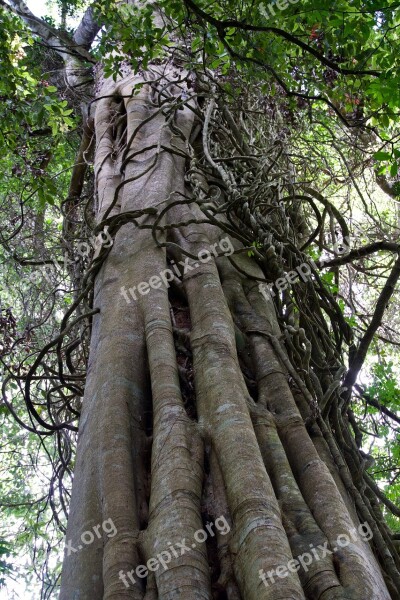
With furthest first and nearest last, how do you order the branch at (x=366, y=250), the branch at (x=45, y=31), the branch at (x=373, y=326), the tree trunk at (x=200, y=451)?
the branch at (x=45, y=31) → the branch at (x=366, y=250) → the branch at (x=373, y=326) → the tree trunk at (x=200, y=451)

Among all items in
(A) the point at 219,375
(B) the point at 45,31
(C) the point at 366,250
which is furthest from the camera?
(B) the point at 45,31

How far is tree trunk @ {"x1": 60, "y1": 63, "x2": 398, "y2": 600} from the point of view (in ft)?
4.01

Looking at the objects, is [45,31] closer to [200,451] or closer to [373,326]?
[373,326]

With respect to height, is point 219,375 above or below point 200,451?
above

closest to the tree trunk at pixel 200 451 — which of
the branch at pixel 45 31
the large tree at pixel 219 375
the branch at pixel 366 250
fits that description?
the large tree at pixel 219 375

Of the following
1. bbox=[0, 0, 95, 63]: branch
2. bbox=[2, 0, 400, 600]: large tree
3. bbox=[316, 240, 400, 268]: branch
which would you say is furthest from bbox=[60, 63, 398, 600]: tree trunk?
bbox=[0, 0, 95, 63]: branch

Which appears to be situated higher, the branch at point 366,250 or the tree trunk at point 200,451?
the branch at point 366,250

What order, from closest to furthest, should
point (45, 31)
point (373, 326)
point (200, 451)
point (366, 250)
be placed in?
point (200, 451), point (373, 326), point (366, 250), point (45, 31)

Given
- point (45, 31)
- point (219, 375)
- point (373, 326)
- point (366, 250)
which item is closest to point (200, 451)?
point (219, 375)

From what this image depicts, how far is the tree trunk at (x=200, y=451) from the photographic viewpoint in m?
1.22

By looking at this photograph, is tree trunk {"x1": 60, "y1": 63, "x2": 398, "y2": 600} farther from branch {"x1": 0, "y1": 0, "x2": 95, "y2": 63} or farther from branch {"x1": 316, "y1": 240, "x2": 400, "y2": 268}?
branch {"x1": 0, "y1": 0, "x2": 95, "y2": 63}

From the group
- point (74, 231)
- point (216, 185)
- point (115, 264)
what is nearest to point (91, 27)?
point (74, 231)

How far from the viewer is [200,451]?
1465mm

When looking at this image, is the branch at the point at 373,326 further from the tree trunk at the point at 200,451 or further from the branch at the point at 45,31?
the branch at the point at 45,31
